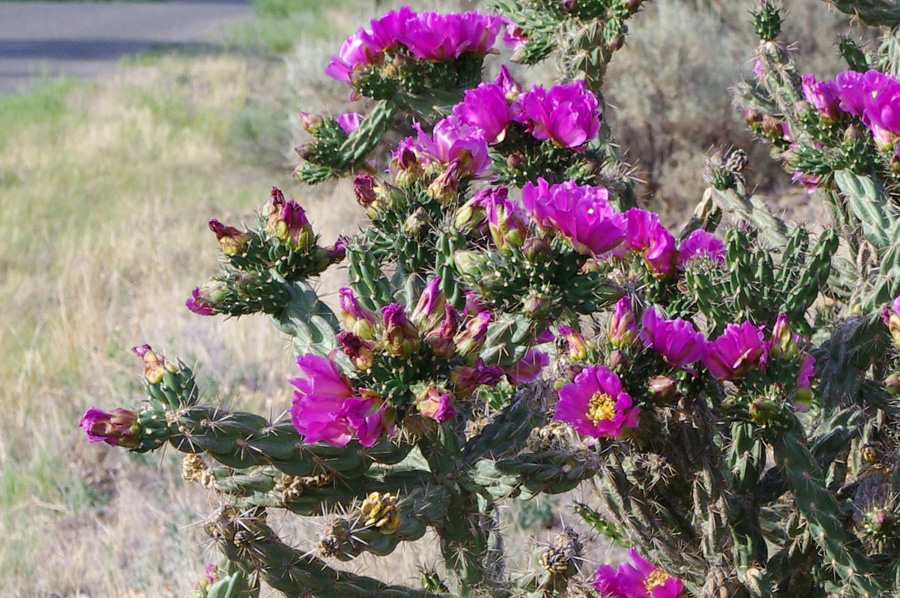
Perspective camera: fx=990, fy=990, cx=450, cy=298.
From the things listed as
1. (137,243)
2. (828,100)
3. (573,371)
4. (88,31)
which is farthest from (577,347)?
(88,31)

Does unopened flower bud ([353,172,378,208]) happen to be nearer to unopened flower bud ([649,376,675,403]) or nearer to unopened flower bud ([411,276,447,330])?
unopened flower bud ([411,276,447,330])

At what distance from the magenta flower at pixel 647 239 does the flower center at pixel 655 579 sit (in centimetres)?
68

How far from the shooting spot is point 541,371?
2162mm

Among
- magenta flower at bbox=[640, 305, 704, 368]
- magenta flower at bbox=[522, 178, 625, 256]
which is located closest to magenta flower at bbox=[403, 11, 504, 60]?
magenta flower at bbox=[522, 178, 625, 256]

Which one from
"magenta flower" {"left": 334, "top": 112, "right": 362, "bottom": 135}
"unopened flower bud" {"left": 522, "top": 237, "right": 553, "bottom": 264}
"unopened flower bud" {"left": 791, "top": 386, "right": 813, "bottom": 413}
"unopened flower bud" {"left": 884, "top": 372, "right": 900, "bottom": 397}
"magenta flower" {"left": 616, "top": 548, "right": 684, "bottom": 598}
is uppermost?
"unopened flower bud" {"left": 522, "top": 237, "right": 553, "bottom": 264}

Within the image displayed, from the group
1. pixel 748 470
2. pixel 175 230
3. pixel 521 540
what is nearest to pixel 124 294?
pixel 175 230

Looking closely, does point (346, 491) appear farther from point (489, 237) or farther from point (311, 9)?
point (311, 9)

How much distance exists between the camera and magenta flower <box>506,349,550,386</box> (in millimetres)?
1974

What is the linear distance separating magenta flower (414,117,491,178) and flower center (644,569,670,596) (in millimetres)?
942

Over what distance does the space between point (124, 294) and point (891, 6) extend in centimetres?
456

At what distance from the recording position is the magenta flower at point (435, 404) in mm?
1502

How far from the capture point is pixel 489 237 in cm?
191

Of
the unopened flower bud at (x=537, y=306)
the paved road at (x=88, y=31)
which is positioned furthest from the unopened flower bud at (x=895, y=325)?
the paved road at (x=88, y=31)

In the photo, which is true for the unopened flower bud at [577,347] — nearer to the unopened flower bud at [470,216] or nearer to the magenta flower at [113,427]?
the unopened flower bud at [470,216]
